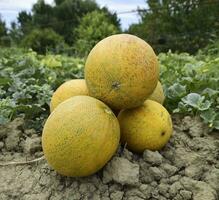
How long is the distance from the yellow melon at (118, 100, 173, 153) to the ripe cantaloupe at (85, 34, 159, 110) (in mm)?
76

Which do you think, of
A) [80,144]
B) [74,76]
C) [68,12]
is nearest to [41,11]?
[68,12]

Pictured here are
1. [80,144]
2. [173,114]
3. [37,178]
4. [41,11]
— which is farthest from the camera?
[41,11]

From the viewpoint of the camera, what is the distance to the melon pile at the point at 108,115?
216cm

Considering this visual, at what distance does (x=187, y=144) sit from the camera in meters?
2.59

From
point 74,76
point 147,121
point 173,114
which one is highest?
point 147,121

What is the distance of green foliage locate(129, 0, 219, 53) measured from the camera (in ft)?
62.8

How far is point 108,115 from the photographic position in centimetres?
222

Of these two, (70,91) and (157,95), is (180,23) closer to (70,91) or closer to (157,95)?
(157,95)

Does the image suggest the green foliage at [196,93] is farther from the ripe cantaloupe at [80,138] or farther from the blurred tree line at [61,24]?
the blurred tree line at [61,24]

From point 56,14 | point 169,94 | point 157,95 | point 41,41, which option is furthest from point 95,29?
point 157,95

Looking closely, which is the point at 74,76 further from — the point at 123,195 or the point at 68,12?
the point at 68,12

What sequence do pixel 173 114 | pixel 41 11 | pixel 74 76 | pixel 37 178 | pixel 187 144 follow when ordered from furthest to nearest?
pixel 41 11 < pixel 74 76 < pixel 173 114 < pixel 187 144 < pixel 37 178

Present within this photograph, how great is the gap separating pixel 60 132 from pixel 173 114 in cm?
93

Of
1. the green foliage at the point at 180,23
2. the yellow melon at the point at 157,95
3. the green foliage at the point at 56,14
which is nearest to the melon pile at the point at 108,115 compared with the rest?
the yellow melon at the point at 157,95
